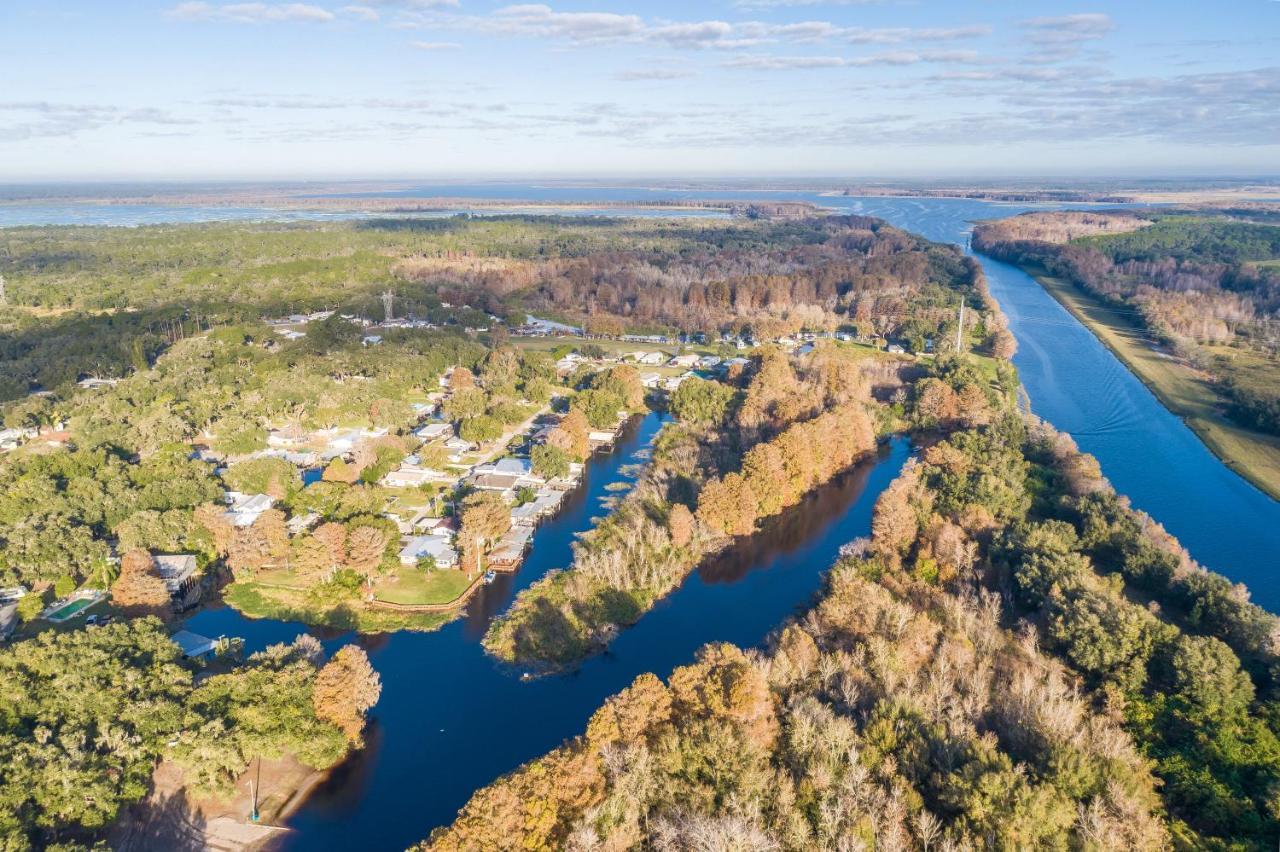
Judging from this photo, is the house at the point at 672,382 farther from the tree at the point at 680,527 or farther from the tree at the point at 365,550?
the tree at the point at 365,550

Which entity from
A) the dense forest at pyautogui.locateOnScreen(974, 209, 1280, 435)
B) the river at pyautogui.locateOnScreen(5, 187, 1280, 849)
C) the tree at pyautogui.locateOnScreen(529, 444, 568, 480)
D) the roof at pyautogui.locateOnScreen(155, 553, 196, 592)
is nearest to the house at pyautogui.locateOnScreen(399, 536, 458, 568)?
the river at pyautogui.locateOnScreen(5, 187, 1280, 849)

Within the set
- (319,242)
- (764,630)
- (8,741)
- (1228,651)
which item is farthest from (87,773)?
(319,242)

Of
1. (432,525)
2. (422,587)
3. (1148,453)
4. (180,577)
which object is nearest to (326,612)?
(422,587)

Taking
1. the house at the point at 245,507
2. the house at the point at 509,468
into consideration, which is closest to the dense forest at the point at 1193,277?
the house at the point at 509,468

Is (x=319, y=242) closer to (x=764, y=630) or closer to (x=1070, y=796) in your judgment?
(x=764, y=630)

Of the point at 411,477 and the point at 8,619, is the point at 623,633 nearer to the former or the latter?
the point at 411,477
